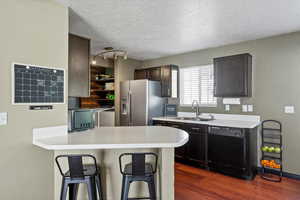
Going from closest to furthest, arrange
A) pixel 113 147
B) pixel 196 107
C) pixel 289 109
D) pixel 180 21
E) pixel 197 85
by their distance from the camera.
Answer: pixel 113 147, pixel 180 21, pixel 289 109, pixel 196 107, pixel 197 85

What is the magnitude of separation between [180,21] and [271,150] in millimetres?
2583

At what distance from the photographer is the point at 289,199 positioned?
2.37 m

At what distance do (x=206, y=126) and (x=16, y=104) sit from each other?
2872 millimetres

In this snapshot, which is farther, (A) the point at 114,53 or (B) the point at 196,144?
(B) the point at 196,144

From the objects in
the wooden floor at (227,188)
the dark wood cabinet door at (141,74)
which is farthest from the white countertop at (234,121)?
the dark wood cabinet door at (141,74)

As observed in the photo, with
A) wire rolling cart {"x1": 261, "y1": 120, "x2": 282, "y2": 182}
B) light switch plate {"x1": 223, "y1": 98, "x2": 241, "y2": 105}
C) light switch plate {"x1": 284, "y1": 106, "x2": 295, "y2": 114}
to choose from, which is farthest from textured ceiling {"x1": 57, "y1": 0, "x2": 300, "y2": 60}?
wire rolling cart {"x1": 261, "y1": 120, "x2": 282, "y2": 182}

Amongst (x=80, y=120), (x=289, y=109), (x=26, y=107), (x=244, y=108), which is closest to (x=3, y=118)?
(x=26, y=107)

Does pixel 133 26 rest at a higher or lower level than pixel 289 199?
higher

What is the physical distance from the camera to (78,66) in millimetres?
2404

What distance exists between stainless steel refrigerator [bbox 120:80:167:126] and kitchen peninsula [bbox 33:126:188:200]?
2.08 m

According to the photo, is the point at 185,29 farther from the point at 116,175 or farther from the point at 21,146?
the point at 21,146

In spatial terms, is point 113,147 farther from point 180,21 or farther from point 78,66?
point 180,21

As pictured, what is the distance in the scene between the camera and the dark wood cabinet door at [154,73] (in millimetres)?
4512

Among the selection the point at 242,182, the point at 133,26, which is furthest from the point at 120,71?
the point at 242,182
